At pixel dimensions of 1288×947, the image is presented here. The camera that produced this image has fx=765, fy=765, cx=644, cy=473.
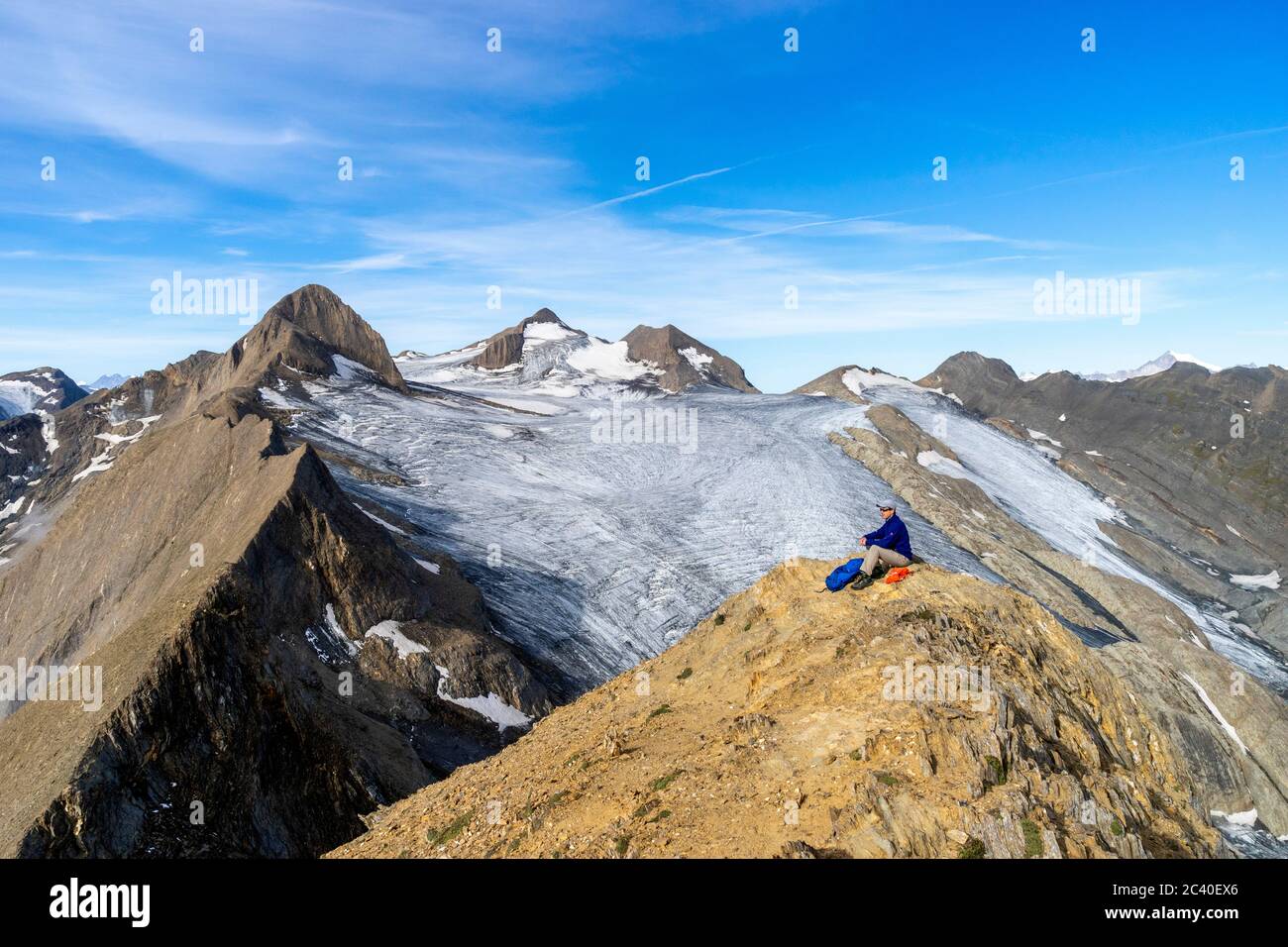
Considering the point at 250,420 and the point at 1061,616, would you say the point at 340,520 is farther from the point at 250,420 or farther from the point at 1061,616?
the point at 1061,616

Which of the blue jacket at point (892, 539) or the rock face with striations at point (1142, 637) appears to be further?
the rock face with striations at point (1142, 637)

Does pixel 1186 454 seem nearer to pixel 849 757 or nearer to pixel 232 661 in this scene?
pixel 849 757

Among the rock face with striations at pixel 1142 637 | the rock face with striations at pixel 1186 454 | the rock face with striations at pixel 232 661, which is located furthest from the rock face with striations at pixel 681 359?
the rock face with striations at pixel 232 661

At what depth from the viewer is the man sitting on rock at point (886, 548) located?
51.2 ft

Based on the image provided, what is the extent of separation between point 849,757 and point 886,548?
6405 mm

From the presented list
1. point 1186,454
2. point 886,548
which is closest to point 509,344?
point 1186,454

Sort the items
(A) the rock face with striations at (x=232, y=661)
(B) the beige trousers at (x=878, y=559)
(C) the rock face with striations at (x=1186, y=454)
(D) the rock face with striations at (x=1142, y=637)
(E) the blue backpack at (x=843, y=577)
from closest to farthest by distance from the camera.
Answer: (B) the beige trousers at (x=878, y=559), (E) the blue backpack at (x=843, y=577), (A) the rock face with striations at (x=232, y=661), (D) the rock face with striations at (x=1142, y=637), (C) the rock face with striations at (x=1186, y=454)

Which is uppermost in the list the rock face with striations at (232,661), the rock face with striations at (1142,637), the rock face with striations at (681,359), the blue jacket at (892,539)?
the rock face with striations at (681,359)

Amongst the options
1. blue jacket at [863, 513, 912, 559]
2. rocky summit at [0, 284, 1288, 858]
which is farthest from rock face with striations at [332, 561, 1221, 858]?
blue jacket at [863, 513, 912, 559]

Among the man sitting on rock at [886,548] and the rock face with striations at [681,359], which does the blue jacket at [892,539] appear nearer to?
the man sitting on rock at [886,548]

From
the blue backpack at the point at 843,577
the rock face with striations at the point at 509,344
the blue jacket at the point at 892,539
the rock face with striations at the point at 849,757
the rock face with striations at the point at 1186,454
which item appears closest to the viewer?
the rock face with striations at the point at 849,757

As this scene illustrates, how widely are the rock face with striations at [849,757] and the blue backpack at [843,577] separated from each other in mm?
456

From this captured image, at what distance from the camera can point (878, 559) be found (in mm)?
15680
